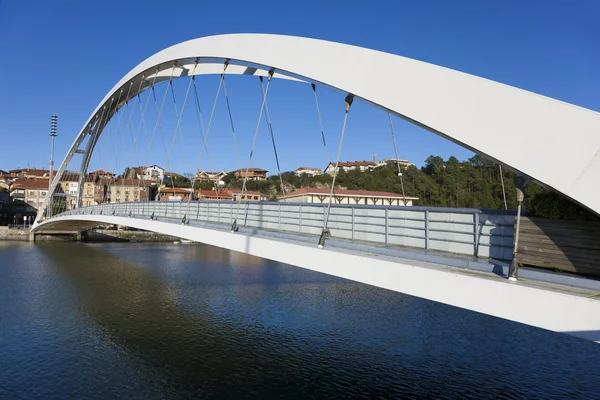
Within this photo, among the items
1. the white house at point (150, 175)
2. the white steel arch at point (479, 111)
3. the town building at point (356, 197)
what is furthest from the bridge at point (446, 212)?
the white house at point (150, 175)

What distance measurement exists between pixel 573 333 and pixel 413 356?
736 centimetres

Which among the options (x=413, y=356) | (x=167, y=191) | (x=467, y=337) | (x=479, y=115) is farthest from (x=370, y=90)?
(x=167, y=191)

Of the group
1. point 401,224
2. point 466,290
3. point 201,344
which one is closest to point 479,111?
point 466,290

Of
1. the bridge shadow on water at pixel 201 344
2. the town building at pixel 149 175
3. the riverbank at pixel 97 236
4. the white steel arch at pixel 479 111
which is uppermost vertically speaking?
the town building at pixel 149 175

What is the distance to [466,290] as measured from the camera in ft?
15.4

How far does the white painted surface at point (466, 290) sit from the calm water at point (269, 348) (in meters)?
3.91

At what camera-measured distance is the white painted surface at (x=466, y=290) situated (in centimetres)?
398

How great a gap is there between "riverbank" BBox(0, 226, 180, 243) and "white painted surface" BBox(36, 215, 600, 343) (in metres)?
47.0

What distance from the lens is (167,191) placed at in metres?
58.2

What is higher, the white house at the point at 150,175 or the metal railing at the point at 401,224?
the white house at the point at 150,175

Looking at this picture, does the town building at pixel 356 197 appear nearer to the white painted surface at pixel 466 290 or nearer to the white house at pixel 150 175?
the white painted surface at pixel 466 290

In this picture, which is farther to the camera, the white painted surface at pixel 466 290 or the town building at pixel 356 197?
the town building at pixel 356 197

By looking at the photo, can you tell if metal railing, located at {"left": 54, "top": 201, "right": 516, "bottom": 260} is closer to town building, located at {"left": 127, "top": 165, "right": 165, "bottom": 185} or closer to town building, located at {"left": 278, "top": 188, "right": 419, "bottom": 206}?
town building, located at {"left": 278, "top": 188, "right": 419, "bottom": 206}

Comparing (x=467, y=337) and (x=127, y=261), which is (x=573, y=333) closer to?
(x=467, y=337)
